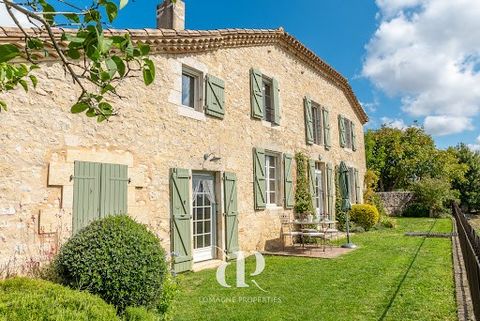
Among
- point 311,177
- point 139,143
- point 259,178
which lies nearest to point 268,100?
point 259,178

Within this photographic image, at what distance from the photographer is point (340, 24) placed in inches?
354

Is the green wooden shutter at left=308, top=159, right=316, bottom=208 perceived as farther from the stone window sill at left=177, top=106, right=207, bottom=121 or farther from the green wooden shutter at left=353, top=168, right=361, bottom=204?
the green wooden shutter at left=353, top=168, right=361, bottom=204

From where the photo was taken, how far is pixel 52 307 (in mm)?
2562

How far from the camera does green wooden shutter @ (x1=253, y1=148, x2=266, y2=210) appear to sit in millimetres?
8797

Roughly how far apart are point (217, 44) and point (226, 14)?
2.68 metres

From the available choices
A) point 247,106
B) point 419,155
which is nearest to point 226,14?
point 247,106

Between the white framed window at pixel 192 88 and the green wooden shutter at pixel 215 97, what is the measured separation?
161mm

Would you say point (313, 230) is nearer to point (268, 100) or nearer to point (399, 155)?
point (268, 100)

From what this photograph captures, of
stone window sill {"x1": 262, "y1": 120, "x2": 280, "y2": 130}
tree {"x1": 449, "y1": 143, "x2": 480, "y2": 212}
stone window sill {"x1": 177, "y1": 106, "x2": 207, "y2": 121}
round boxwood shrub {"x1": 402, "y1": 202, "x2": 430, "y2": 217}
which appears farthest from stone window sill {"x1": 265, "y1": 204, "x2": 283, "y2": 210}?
A: tree {"x1": 449, "y1": 143, "x2": 480, "y2": 212}

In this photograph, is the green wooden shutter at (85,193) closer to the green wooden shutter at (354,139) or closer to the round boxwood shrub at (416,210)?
the green wooden shutter at (354,139)

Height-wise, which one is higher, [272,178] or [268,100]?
[268,100]

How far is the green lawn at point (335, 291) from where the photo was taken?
4324 mm

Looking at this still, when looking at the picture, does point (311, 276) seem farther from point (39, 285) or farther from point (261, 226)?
point (39, 285)

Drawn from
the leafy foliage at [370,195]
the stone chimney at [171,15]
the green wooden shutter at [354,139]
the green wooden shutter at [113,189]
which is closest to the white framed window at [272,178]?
the stone chimney at [171,15]
